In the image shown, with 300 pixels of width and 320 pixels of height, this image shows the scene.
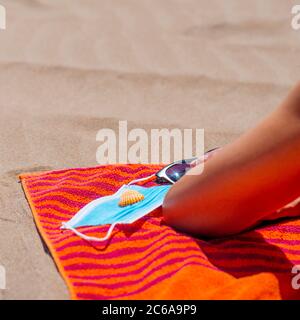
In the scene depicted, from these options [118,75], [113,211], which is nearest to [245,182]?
[113,211]

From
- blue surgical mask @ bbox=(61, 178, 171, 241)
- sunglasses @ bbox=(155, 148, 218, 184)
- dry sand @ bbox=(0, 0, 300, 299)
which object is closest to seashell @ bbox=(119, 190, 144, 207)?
blue surgical mask @ bbox=(61, 178, 171, 241)

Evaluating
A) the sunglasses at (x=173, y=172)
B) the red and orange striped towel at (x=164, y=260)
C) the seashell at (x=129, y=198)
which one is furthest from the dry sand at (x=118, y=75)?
the sunglasses at (x=173, y=172)

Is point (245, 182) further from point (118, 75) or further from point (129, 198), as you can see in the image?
point (118, 75)

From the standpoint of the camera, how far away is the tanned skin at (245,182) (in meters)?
1.77

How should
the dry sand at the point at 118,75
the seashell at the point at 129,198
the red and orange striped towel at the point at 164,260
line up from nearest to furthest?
the red and orange striped towel at the point at 164,260 → the seashell at the point at 129,198 → the dry sand at the point at 118,75

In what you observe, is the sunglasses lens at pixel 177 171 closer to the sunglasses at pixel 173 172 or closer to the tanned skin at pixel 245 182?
the sunglasses at pixel 173 172

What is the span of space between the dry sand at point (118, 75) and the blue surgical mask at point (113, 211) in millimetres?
123

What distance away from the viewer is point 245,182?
5.98 ft

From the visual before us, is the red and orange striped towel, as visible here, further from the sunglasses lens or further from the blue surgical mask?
the sunglasses lens

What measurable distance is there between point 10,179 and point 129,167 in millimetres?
380

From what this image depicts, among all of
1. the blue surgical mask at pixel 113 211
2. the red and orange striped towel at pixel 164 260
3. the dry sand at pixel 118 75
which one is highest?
the dry sand at pixel 118 75

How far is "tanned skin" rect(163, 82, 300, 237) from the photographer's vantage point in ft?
5.81

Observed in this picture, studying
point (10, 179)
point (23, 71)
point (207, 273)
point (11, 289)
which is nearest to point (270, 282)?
point (207, 273)

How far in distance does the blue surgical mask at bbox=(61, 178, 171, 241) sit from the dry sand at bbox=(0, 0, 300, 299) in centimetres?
12
